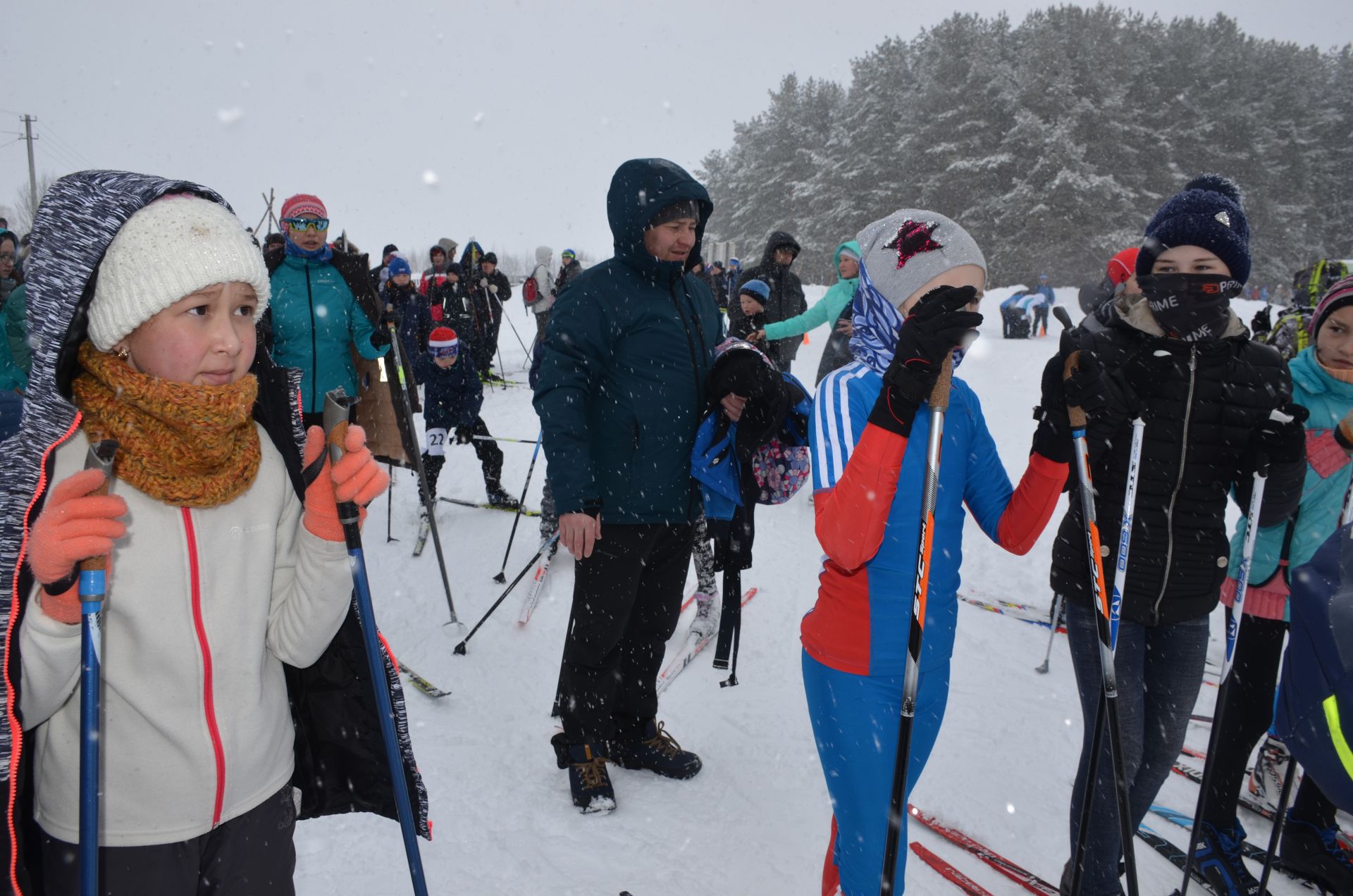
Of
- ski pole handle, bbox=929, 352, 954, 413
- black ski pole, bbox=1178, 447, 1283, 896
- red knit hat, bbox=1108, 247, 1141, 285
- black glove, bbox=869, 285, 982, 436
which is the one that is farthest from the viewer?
red knit hat, bbox=1108, 247, 1141, 285

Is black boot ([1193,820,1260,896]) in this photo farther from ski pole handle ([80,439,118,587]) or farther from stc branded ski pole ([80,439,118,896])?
ski pole handle ([80,439,118,587])

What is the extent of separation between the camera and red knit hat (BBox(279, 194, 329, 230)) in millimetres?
4980

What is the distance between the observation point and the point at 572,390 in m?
2.92

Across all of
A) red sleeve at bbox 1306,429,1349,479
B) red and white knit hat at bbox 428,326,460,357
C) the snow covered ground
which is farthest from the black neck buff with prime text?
red and white knit hat at bbox 428,326,460,357

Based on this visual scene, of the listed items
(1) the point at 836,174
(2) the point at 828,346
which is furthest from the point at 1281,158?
(2) the point at 828,346

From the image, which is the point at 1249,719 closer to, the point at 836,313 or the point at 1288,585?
the point at 1288,585

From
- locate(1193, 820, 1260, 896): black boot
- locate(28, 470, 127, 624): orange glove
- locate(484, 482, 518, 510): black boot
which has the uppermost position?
locate(28, 470, 127, 624): orange glove

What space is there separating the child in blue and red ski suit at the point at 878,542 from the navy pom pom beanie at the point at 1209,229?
863 millimetres

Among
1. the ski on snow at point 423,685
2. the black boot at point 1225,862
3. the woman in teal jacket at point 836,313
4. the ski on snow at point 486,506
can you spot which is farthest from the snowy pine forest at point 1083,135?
the ski on snow at point 423,685

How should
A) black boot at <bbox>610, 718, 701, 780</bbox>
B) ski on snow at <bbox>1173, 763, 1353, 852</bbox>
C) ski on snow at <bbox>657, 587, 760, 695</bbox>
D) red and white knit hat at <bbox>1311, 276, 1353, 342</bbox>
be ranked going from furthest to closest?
ski on snow at <bbox>657, 587, 760, 695</bbox> < black boot at <bbox>610, 718, 701, 780</bbox> < ski on snow at <bbox>1173, 763, 1353, 852</bbox> < red and white knit hat at <bbox>1311, 276, 1353, 342</bbox>

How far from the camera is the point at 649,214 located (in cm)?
291

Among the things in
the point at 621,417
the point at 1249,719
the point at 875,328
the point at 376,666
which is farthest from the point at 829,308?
the point at 376,666

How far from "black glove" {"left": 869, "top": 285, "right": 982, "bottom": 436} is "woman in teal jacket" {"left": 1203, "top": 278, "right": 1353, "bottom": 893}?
2.06 metres

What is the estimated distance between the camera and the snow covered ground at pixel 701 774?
2869 mm
